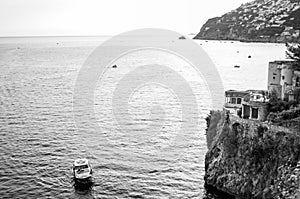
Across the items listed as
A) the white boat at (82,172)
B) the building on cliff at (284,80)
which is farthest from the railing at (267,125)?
the white boat at (82,172)

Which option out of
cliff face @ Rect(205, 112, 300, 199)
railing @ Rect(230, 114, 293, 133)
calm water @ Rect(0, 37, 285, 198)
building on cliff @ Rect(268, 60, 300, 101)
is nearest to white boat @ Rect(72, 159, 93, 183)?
calm water @ Rect(0, 37, 285, 198)

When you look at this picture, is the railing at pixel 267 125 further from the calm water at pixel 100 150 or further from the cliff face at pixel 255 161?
the calm water at pixel 100 150

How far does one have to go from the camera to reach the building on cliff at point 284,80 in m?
45.1

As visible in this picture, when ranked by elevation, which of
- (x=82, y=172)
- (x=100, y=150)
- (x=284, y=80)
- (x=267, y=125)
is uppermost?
(x=284, y=80)

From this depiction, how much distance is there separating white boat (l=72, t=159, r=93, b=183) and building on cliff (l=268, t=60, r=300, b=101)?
26.7 metres

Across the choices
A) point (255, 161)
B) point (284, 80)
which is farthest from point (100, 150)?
point (284, 80)

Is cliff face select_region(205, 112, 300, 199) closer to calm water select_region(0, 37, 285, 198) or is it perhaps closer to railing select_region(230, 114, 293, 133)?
railing select_region(230, 114, 293, 133)

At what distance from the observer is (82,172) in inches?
1671

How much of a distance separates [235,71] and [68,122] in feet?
290

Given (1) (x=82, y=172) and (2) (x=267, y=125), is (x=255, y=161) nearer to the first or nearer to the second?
(2) (x=267, y=125)

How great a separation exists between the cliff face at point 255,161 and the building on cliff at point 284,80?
378 inches

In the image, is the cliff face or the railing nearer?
the cliff face

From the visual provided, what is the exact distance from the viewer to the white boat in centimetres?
4169

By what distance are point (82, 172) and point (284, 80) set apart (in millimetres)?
29159
